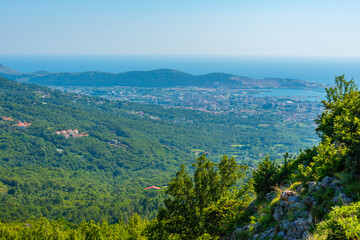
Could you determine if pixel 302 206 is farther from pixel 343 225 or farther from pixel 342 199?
pixel 343 225

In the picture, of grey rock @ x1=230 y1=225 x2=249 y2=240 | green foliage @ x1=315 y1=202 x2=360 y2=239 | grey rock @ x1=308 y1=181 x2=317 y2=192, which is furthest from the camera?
grey rock @ x1=230 y1=225 x2=249 y2=240

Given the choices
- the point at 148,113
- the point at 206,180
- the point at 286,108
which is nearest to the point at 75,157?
the point at 148,113

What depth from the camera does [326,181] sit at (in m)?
6.39

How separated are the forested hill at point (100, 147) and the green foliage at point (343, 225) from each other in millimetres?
50632

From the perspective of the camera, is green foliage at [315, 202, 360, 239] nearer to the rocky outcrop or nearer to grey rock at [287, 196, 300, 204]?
the rocky outcrop

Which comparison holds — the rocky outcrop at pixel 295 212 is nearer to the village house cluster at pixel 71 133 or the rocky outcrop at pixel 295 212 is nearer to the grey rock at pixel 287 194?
the grey rock at pixel 287 194

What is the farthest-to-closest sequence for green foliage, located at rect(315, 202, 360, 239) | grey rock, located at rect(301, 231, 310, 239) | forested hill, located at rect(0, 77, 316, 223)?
forested hill, located at rect(0, 77, 316, 223) → grey rock, located at rect(301, 231, 310, 239) → green foliage, located at rect(315, 202, 360, 239)

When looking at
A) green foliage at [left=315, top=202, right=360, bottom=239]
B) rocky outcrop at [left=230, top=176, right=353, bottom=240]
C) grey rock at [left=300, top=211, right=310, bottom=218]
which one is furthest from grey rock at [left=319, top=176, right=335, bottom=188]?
green foliage at [left=315, top=202, right=360, bottom=239]

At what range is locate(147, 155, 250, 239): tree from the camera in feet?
36.4

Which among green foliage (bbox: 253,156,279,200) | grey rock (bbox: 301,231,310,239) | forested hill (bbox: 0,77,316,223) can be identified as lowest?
forested hill (bbox: 0,77,316,223)

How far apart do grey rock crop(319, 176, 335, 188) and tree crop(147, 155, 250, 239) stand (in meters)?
4.95

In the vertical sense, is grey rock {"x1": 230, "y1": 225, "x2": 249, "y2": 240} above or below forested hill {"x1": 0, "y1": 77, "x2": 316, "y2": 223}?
above

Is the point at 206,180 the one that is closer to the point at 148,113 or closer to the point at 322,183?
the point at 322,183

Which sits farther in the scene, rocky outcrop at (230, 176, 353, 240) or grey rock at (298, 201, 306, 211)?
grey rock at (298, 201, 306, 211)
